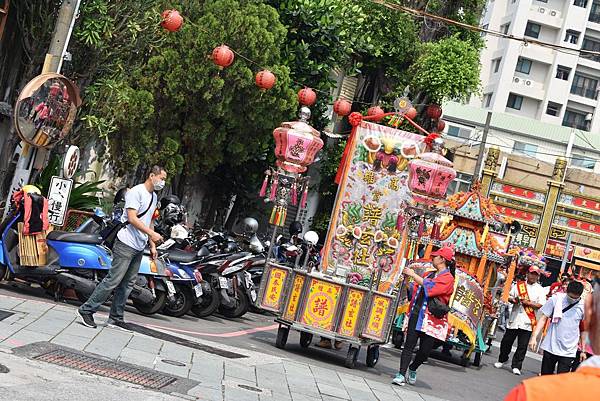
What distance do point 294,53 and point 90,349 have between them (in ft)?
53.7

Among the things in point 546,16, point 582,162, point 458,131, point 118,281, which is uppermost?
point 546,16

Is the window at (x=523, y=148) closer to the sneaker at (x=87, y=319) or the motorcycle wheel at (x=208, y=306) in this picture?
the motorcycle wheel at (x=208, y=306)

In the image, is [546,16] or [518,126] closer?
[518,126]

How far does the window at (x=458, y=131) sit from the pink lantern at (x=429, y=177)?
3890 centimetres

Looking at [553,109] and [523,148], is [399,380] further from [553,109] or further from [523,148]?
[553,109]

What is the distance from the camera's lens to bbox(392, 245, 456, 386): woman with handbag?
11812mm

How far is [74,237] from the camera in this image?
1233cm

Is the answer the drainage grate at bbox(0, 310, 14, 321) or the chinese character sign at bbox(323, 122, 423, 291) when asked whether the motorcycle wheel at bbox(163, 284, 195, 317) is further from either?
the drainage grate at bbox(0, 310, 14, 321)

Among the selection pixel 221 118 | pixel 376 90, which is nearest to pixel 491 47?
pixel 376 90

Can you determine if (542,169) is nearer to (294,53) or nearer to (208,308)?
(294,53)

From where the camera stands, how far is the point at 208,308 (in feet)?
48.6

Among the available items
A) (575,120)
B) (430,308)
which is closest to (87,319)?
(430,308)

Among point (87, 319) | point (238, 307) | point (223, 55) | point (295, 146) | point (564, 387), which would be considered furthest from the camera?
point (223, 55)

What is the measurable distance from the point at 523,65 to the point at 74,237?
52.7 metres
